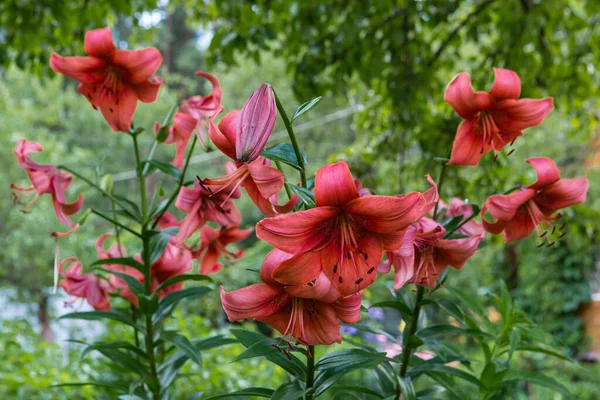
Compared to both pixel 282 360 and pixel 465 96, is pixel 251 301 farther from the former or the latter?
pixel 465 96

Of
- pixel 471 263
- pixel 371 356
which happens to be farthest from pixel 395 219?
pixel 471 263

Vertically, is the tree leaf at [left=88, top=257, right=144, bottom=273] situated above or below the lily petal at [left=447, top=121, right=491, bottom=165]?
below

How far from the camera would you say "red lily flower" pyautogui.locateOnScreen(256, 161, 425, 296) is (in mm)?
483

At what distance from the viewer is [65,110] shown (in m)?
8.69

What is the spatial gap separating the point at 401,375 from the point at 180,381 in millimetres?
1285

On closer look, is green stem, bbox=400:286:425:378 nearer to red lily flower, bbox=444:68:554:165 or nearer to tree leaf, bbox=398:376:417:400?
tree leaf, bbox=398:376:417:400

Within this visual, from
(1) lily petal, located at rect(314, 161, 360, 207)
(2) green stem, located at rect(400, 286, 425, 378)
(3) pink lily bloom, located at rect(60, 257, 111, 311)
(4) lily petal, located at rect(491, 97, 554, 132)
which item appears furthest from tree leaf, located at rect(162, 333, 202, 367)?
(4) lily petal, located at rect(491, 97, 554, 132)

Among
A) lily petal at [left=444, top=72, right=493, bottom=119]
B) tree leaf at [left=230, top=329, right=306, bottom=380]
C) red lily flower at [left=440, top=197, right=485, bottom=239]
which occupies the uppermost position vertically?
lily petal at [left=444, top=72, right=493, bottom=119]

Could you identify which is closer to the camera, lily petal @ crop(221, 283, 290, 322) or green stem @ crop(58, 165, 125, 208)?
lily petal @ crop(221, 283, 290, 322)

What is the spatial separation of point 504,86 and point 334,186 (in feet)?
1.03

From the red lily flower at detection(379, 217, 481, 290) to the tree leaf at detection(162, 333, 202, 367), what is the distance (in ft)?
0.88

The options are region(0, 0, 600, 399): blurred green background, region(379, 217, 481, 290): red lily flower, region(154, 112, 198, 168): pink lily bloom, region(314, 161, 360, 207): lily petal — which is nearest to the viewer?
region(314, 161, 360, 207): lily petal

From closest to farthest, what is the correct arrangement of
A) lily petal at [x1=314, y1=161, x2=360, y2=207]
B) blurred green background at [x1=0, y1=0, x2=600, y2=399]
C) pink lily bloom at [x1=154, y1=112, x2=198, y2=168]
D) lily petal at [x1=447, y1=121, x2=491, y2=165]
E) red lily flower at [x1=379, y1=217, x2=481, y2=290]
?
lily petal at [x1=314, y1=161, x2=360, y2=207], red lily flower at [x1=379, y1=217, x2=481, y2=290], lily petal at [x1=447, y1=121, x2=491, y2=165], pink lily bloom at [x1=154, y1=112, x2=198, y2=168], blurred green background at [x1=0, y1=0, x2=600, y2=399]

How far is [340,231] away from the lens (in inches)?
20.5
